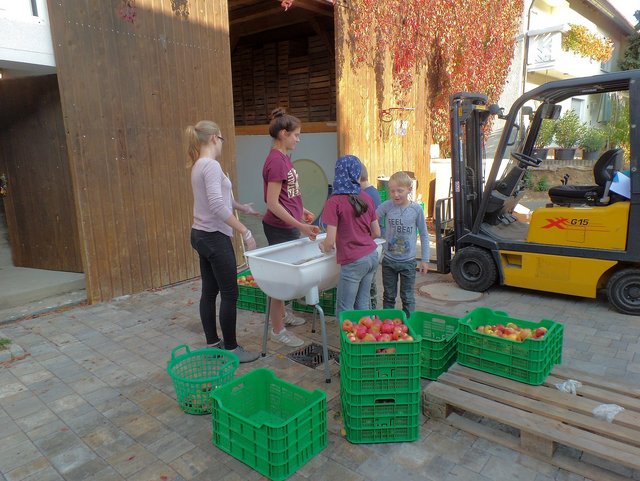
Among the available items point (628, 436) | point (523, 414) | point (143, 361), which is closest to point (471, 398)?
point (523, 414)

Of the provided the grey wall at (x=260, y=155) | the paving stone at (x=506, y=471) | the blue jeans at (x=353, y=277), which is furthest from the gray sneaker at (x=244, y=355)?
the grey wall at (x=260, y=155)

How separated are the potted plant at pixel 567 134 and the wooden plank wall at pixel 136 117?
11470 millimetres

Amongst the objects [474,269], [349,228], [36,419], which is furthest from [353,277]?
[474,269]

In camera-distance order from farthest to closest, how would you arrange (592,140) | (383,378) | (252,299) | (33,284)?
(592,140)
(33,284)
(252,299)
(383,378)

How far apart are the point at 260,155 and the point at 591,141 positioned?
403 inches

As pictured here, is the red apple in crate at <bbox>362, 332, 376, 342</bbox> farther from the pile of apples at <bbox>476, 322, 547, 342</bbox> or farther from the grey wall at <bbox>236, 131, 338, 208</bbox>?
the grey wall at <bbox>236, 131, 338, 208</bbox>

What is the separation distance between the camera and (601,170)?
16.5 ft

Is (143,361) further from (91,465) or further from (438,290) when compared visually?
(438,290)

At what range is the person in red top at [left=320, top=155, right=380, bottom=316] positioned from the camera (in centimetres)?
343

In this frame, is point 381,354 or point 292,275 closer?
point 381,354

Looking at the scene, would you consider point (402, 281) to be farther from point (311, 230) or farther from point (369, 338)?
point (369, 338)

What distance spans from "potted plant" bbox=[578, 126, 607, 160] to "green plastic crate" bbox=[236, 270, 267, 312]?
1319cm

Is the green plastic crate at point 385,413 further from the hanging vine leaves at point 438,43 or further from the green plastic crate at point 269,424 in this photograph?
the hanging vine leaves at point 438,43

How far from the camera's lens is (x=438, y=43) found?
10.3 metres
